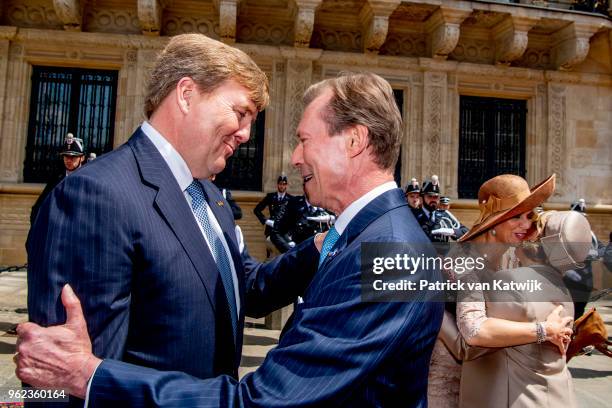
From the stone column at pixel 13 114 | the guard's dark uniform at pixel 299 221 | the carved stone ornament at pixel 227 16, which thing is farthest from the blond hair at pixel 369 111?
the stone column at pixel 13 114

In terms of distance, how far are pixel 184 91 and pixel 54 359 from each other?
83cm

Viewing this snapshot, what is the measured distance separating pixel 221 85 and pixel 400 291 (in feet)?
2.78

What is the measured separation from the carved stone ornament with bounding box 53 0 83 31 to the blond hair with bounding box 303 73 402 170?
9801 mm

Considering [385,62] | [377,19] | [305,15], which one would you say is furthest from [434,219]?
[305,15]

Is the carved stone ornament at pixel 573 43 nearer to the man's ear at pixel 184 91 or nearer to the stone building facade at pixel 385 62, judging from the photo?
the stone building facade at pixel 385 62

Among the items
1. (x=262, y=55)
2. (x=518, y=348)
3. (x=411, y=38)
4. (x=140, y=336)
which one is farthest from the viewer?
(x=411, y=38)

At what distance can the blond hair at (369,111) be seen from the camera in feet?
4.63

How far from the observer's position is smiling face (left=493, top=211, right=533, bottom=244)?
7.93 ft

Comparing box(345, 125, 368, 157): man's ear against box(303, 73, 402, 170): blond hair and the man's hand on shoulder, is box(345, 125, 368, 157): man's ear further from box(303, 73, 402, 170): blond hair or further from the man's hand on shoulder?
the man's hand on shoulder

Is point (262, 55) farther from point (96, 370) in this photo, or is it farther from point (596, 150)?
point (96, 370)

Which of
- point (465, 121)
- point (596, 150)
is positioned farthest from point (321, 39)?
point (596, 150)

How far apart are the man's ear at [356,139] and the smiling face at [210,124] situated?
1.24 ft

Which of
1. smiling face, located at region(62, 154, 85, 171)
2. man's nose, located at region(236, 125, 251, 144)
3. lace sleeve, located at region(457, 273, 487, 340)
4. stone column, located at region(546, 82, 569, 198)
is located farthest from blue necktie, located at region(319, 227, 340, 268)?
stone column, located at region(546, 82, 569, 198)

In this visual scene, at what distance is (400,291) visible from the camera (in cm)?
116
